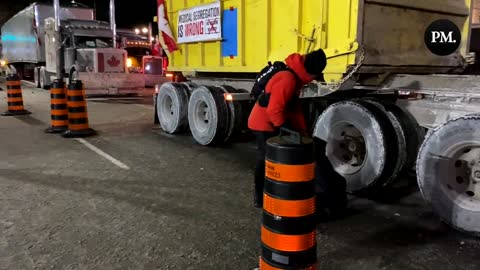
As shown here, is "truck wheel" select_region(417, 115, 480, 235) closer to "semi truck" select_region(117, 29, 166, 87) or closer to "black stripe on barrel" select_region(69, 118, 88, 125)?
"black stripe on barrel" select_region(69, 118, 88, 125)

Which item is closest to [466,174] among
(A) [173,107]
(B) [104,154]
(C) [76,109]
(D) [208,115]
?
(D) [208,115]

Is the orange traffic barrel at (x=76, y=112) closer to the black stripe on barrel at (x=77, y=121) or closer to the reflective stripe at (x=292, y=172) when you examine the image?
the black stripe on barrel at (x=77, y=121)

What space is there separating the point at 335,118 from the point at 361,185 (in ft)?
2.77

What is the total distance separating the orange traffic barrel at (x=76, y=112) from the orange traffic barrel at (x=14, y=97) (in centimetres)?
389

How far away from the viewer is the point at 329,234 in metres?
4.07

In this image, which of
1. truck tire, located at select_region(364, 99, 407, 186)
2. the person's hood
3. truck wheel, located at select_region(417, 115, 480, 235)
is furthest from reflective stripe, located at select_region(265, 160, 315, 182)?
truck tire, located at select_region(364, 99, 407, 186)

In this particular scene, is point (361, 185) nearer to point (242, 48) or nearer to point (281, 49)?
point (281, 49)

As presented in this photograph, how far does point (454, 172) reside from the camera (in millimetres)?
4195

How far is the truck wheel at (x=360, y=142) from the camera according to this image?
15.9 feet

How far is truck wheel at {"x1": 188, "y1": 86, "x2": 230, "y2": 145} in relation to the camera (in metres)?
7.74

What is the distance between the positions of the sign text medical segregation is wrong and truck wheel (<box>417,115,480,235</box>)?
14.4 feet

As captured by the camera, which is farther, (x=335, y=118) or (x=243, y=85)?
(x=243, y=85)

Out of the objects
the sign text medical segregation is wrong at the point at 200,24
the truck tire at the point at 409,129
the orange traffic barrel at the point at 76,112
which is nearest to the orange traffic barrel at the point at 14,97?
the orange traffic barrel at the point at 76,112

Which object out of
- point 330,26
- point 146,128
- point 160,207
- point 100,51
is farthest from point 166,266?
point 100,51
